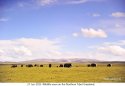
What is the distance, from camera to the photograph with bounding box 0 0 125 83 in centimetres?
307

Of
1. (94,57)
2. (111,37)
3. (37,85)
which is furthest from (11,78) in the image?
(111,37)

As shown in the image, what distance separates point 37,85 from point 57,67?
243 millimetres

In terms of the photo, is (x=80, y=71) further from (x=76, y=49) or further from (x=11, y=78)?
(x=11, y=78)

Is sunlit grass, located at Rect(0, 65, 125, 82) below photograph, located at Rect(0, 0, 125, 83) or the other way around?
below

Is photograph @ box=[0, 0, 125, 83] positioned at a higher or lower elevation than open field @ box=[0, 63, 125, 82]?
higher

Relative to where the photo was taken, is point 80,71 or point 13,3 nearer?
point 80,71

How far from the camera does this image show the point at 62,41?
3.17 m

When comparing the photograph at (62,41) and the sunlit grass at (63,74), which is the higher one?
the photograph at (62,41)

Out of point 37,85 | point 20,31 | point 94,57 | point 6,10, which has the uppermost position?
point 6,10

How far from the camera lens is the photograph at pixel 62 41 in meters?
3.07

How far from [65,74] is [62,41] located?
1.00ft

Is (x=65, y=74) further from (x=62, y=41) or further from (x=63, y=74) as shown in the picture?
(x=62, y=41)

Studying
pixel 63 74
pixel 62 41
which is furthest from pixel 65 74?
pixel 62 41

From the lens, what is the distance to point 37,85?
10.3 ft
